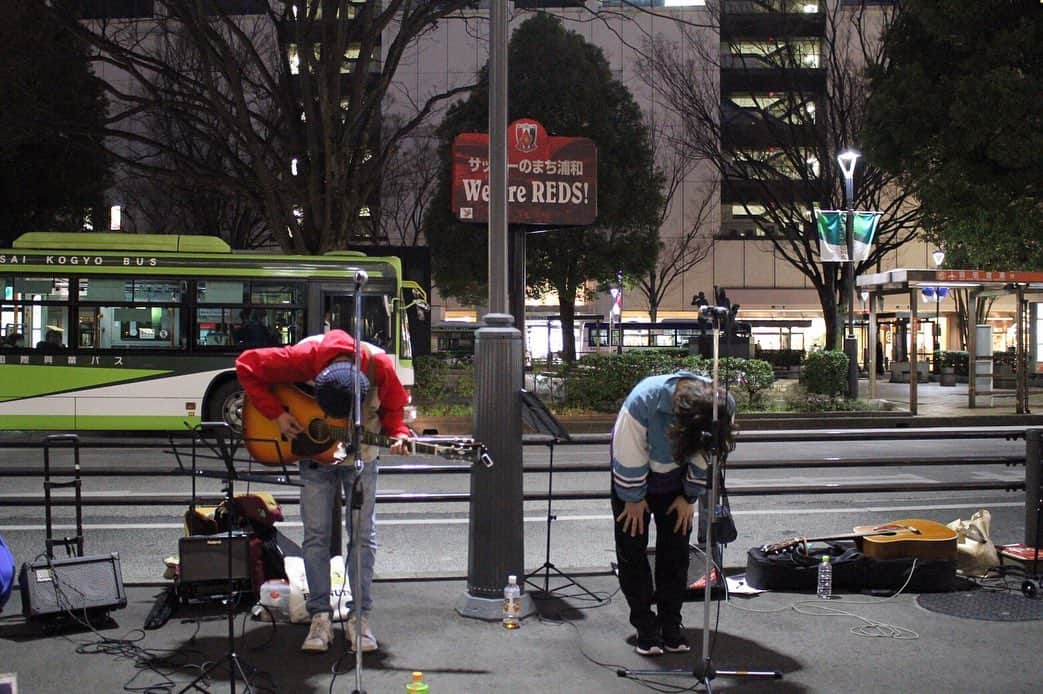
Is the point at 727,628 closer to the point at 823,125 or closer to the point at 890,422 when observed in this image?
the point at 890,422

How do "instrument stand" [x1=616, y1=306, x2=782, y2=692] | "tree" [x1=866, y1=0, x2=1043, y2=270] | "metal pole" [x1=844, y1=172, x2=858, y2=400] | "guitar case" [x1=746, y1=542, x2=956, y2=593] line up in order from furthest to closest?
"metal pole" [x1=844, y1=172, x2=858, y2=400] < "tree" [x1=866, y1=0, x2=1043, y2=270] < "guitar case" [x1=746, y1=542, x2=956, y2=593] < "instrument stand" [x1=616, y1=306, x2=782, y2=692]

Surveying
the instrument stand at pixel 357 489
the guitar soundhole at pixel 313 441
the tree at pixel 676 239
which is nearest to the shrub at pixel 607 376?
the guitar soundhole at pixel 313 441

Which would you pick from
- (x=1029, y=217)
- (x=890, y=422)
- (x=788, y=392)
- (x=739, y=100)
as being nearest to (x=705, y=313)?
(x=890, y=422)

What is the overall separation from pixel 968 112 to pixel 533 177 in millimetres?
10876

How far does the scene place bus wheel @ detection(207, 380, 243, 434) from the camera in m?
16.1

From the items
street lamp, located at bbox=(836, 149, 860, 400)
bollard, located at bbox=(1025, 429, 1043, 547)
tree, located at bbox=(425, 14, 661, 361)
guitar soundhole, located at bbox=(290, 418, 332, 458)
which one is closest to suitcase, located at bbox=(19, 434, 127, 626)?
guitar soundhole, located at bbox=(290, 418, 332, 458)

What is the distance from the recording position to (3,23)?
21484 millimetres

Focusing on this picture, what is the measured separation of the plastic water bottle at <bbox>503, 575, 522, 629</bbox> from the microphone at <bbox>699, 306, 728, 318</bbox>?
6.80ft

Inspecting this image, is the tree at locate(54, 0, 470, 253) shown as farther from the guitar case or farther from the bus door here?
the guitar case

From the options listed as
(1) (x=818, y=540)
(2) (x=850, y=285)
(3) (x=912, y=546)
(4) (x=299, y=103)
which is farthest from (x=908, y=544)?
(2) (x=850, y=285)

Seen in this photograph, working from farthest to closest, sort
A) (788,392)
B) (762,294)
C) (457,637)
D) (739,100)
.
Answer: (762,294), (739,100), (788,392), (457,637)

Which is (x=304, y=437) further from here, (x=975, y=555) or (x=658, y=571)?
(x=975, y=555)

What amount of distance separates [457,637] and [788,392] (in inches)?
802

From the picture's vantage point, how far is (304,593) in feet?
19.2
